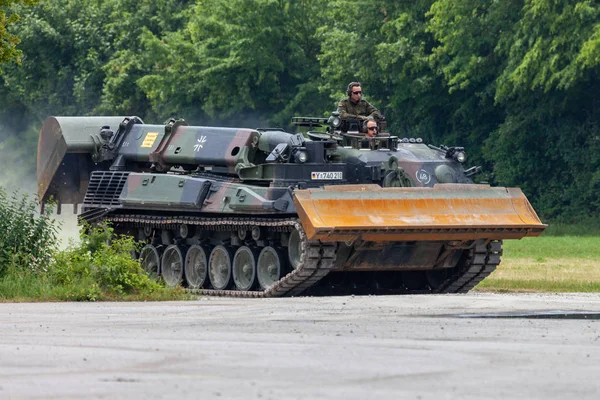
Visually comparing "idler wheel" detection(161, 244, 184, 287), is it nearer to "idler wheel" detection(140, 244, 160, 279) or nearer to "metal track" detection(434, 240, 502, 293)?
"idler wheel" detection(140, 244, 160, 279)

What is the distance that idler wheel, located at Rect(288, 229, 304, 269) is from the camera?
21453 mm

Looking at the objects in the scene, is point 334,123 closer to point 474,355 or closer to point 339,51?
point 474,355

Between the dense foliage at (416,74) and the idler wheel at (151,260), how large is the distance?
16.3m

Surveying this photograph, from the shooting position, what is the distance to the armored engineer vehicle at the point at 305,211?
20.9 meters

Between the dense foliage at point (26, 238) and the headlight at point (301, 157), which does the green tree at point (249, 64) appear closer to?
the headlight at point (301, 157)

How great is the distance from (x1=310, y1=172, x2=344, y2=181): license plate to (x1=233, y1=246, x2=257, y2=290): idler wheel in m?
1.45

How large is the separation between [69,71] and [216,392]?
54842 mm

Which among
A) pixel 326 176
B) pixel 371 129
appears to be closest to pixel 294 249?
pixel 326 176

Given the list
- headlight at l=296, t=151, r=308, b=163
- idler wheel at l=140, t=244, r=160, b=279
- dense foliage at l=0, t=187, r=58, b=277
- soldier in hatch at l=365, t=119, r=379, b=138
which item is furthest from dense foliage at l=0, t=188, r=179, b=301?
soldier in hatch at l=365, t=119, r=379, b=138

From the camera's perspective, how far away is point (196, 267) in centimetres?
2434

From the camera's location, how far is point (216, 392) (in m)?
9.73

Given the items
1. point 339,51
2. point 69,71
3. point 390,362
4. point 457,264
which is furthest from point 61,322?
point 69,71

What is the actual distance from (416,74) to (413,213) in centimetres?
2650

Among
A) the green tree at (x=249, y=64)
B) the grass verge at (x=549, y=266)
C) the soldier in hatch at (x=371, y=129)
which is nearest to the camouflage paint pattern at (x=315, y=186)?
the soldier in hatch at (x=371, y=129)
